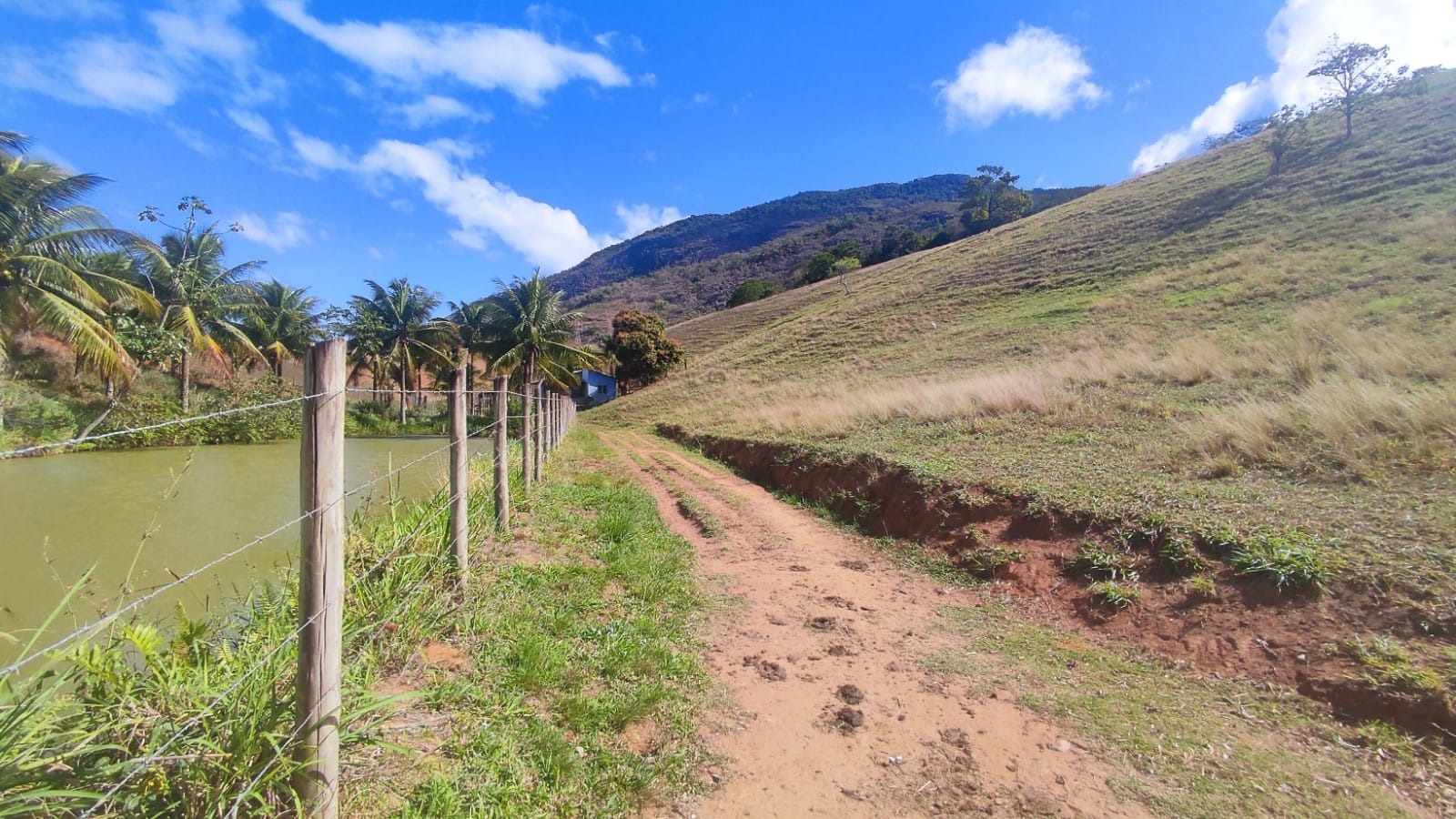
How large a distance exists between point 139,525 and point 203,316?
20952 mm

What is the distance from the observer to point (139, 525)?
29.3 ft

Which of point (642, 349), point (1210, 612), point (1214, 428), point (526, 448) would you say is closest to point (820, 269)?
point (642, 349)

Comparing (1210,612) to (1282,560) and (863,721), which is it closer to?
(1282,560)

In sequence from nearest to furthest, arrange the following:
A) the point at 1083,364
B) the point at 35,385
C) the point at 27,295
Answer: the point at 1083,364, the point at 27,295, the point at 35,385

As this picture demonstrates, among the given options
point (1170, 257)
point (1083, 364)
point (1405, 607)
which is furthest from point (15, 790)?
point (1170, 257)

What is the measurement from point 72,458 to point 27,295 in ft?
16.2

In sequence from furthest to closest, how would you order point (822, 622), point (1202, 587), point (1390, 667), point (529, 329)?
point (529, 329)
point (822, 622)
point (1202, 587)
point (1390, 667)

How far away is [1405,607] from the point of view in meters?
3.42

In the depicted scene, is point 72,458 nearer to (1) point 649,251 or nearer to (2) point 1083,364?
(2) point 1083,364

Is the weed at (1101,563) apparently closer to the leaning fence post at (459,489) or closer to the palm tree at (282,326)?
the leaning fence post at (459,489)

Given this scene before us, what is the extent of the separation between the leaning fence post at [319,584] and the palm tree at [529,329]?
2471 cm

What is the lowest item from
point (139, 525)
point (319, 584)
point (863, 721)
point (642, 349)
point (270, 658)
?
point (139, 525)

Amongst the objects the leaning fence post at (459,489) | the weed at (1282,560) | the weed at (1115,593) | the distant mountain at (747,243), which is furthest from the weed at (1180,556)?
the distant mountain at (747,243)

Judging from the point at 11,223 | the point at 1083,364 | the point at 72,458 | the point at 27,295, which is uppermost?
the point at 11,223
